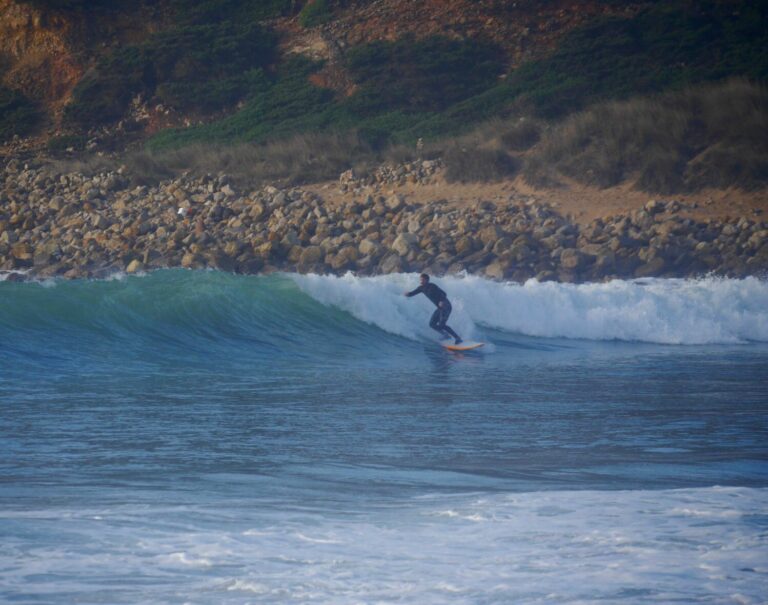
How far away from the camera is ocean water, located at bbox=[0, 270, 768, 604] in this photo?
4711 mm

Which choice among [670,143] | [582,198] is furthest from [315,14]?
[582,198]

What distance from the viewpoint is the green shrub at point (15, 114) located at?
38.3 metres

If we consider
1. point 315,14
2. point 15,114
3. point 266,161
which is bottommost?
point 266,161

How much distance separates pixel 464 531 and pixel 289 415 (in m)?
3.98

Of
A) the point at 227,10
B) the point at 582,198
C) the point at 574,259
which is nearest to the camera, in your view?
the point at 574,259

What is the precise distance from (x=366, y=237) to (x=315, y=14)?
20600 millimetres

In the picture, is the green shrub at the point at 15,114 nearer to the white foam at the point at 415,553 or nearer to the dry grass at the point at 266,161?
the dry grass at the point at 266,161

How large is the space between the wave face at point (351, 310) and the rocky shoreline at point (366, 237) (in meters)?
2.11

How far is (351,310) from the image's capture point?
17.0m

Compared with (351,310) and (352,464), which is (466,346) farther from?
(352,464)

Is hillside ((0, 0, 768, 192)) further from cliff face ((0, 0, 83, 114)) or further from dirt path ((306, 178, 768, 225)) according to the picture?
dirt path ((306, 178, 768, 225))

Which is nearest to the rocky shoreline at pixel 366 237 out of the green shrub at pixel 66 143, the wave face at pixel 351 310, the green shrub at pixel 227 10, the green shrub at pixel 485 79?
the wave face at pixel 351 310

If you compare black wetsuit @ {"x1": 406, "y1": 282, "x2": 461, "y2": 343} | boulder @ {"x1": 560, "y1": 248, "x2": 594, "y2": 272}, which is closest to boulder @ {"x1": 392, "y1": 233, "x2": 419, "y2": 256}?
boulder @ {"x1": 560, "y1": 248, "x2": 594, "y2": 272}

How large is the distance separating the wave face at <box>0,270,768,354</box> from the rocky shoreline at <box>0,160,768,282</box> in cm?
211
